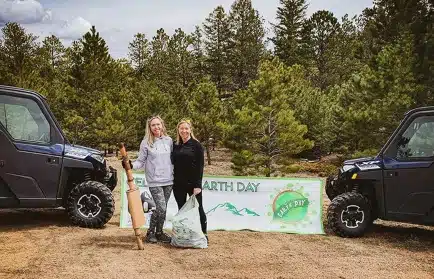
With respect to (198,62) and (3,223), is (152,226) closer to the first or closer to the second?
(3,223)

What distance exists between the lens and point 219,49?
55469 millimetres

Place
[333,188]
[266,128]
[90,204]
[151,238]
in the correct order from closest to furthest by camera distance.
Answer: [151,238]
[90,204]
[333,188]
[266,128]

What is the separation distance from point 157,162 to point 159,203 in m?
0.58

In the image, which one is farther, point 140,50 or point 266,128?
point 140,50

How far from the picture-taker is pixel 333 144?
3391cm

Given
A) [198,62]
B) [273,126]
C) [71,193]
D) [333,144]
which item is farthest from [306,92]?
[71,193]

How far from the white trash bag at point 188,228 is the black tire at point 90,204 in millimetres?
1655

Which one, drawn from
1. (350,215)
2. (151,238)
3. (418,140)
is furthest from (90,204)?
(418,140)

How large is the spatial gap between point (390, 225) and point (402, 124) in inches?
94.2

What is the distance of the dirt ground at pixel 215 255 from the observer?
5785mm

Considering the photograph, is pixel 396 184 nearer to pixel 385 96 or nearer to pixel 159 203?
pixel 159 203

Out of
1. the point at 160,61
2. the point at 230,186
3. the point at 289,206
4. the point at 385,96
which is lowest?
the point at 289,206

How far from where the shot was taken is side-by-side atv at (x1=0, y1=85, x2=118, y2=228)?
7.67 meters

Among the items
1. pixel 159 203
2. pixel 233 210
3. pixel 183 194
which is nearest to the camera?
pixel 159 203
